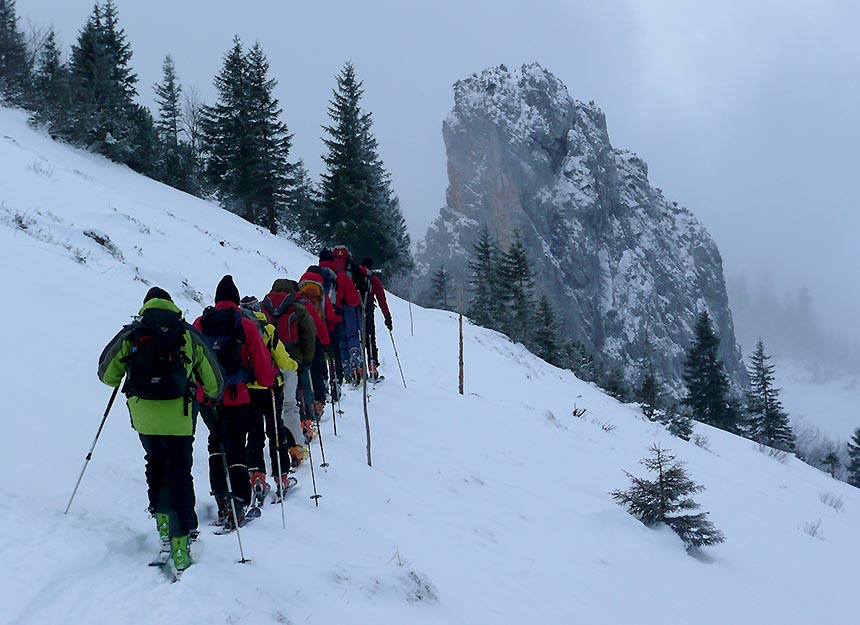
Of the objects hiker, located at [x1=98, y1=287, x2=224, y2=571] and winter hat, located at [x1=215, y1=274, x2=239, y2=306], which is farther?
winter hat, located at [x1=215, y1=274, x2=239, y2=306]

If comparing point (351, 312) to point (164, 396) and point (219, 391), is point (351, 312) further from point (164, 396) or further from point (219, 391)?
point (164, 396)

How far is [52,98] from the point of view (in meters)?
27.1

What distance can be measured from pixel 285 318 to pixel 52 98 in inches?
1075

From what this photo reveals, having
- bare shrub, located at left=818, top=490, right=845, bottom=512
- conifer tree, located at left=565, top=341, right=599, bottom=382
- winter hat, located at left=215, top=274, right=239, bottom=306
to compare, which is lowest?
bare shrub, located at left=818, top=490, right=845, bottom=512

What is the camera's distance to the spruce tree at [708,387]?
149 feet

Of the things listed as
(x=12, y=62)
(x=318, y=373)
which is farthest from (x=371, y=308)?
(x=12, y=62)

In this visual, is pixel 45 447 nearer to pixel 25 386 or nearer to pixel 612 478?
pixel 25 386

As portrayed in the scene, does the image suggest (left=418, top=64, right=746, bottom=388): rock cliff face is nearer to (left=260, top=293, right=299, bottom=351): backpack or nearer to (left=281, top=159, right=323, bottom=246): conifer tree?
(left=281, top=159, right=323, bottom=246): conifer tree

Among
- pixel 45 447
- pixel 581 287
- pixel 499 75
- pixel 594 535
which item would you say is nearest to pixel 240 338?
pixel 45 447

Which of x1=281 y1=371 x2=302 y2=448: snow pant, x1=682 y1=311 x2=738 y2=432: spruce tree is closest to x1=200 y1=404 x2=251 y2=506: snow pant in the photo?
x1=281 y1=371 x2=302 y2=448: snow pant

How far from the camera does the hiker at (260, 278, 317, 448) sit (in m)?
6.91

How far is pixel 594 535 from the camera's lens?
8219 millimetres

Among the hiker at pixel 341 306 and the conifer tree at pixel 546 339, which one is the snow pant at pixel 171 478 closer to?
the hiker at pixel 341 306

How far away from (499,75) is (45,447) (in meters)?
111
